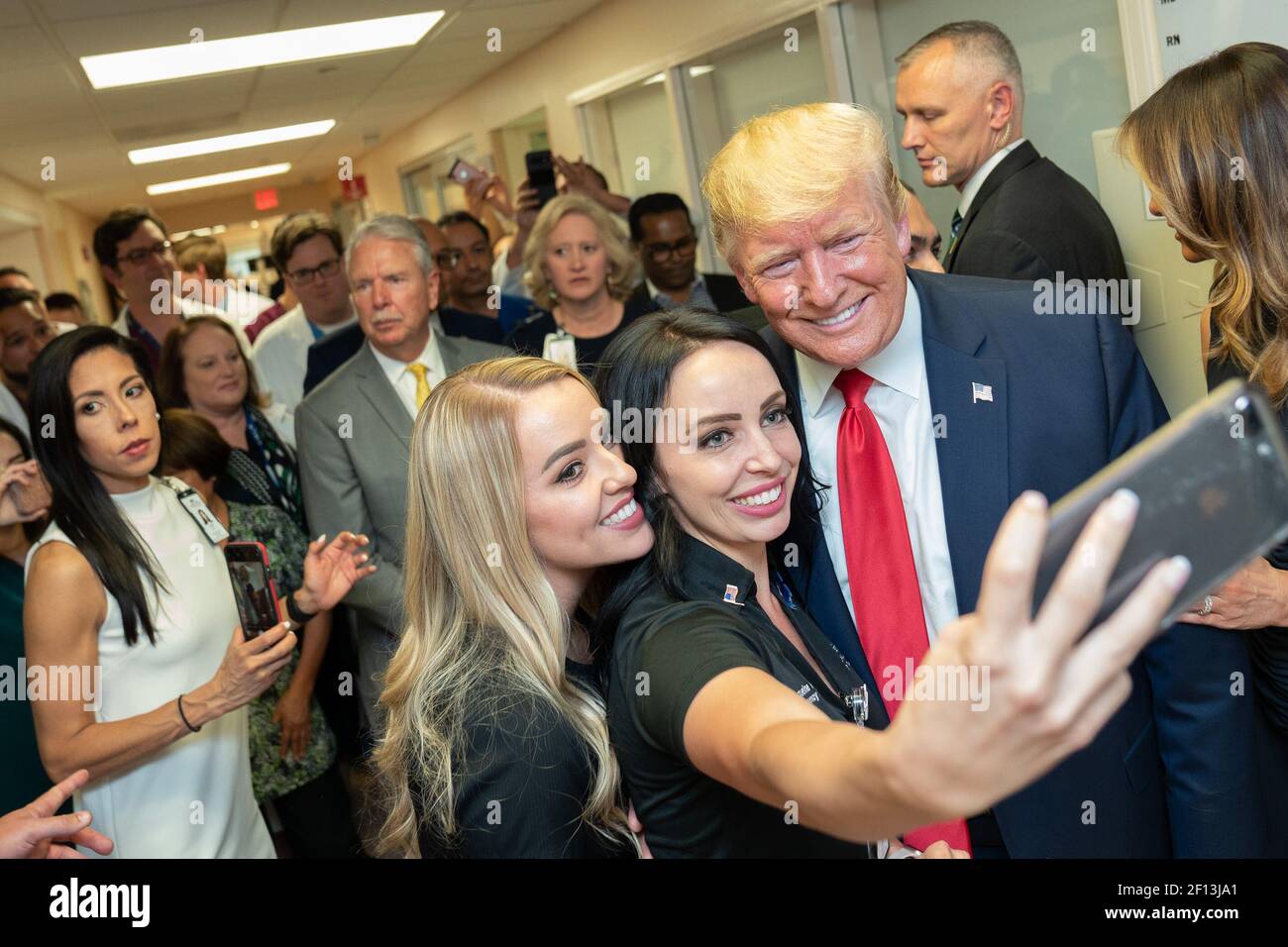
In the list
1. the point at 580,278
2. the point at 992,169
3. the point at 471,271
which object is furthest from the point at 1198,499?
the point at 471,271

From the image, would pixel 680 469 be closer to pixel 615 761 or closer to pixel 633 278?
pixel 615 761

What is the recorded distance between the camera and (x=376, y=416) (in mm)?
3051

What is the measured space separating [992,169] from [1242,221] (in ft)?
4.39

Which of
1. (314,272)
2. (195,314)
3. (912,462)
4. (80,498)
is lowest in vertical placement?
(912,462)

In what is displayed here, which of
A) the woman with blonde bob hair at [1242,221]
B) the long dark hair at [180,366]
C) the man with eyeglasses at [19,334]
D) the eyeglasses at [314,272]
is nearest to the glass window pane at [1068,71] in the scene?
the woman with blonde bob hair at [1242,221]

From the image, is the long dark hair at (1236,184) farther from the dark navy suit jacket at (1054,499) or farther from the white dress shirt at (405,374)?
the white dress shirt at (405,374)

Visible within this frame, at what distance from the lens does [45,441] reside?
2.36 metres

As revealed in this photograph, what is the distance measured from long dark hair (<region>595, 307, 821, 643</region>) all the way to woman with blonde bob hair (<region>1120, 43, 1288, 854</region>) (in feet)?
2.33

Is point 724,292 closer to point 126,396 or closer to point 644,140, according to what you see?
point 126,396

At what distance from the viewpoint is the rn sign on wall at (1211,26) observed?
2.81 meters

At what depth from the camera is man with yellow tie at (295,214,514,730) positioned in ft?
9.78

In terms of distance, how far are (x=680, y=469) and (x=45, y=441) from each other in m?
1.49

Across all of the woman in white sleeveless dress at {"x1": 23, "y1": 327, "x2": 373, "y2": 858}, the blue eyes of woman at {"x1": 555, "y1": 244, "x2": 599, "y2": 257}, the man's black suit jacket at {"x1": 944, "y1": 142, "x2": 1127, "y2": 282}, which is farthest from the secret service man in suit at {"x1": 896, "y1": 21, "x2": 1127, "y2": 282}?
the woman in white sleeveless dress at {"x1": 23, "y1": 327, "x2": 373, "y2": 858}

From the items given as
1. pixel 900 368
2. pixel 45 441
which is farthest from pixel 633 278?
pixel 900 368
